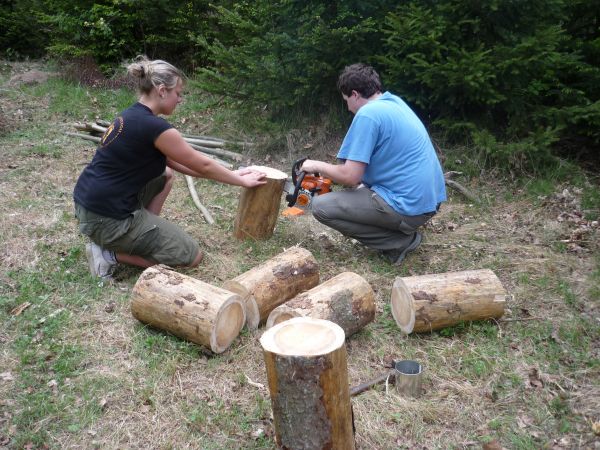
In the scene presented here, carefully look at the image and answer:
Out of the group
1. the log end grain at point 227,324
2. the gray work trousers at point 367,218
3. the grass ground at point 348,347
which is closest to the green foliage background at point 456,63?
the grass ground at point 348,347

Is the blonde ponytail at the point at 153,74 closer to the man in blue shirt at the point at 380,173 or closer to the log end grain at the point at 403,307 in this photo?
the man in blue shirt at the point at 380,173

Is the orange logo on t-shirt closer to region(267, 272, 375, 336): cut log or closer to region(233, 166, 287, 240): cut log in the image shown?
region(233, 166, 287, 240): cut log

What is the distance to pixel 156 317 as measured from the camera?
3.82m

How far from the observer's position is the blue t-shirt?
447 cm

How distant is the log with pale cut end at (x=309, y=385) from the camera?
255 centimetres

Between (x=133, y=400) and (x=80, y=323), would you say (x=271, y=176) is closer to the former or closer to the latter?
(x=80, y=323)

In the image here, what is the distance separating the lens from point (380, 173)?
4746 mm

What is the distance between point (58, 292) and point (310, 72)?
402cm

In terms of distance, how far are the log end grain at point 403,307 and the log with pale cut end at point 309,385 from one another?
123 cm

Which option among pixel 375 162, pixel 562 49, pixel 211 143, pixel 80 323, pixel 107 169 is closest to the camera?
pixel 80 323

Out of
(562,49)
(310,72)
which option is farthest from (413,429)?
(562,49)

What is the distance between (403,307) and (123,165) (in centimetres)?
237

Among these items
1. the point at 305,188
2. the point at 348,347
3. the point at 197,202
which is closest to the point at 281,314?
the point at 348,347

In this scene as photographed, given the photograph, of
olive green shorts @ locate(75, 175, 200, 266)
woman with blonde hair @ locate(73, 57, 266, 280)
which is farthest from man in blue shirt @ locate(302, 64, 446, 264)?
olive green shorts @ locate(75, 175, 200, 266)
